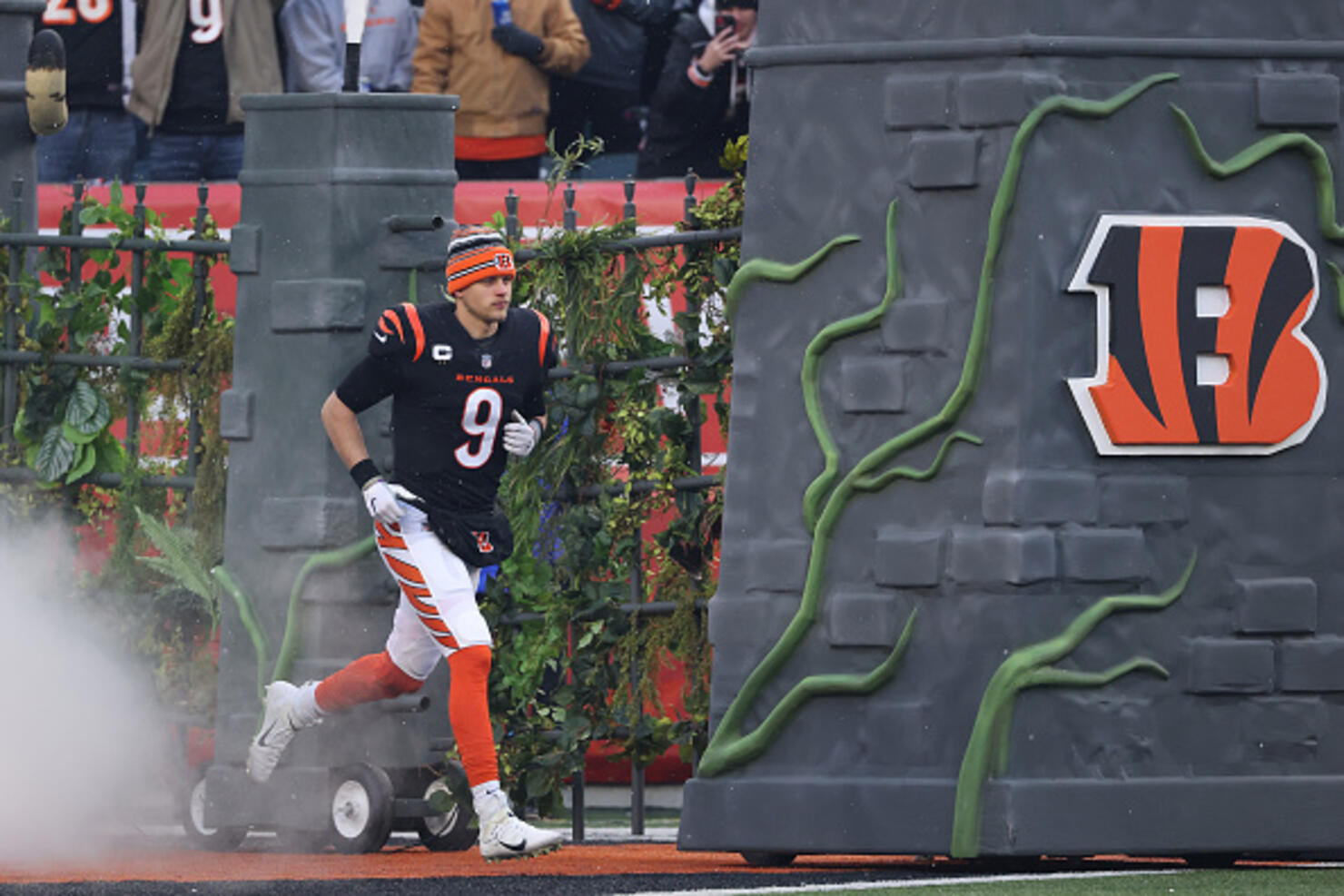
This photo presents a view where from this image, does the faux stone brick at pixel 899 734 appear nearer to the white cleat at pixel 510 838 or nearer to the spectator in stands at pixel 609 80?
the white cleat at pixel 510 838

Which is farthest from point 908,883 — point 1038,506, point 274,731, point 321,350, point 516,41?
point 516,41

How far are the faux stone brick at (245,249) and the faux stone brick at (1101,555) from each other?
331 cm

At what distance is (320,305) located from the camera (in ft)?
30.2

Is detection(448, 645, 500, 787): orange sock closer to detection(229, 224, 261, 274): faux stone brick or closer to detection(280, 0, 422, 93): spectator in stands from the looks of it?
detection(229, 224, 261, 274): faux stone brick

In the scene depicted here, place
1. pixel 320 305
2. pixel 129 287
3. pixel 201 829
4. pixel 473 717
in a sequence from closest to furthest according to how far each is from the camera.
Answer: pixel 473 717 < pixel 320 305 < pixel 201 829 < pixel 129 287

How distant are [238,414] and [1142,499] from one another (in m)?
3.41

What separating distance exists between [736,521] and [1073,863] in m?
1.37

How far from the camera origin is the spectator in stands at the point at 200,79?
13219mm

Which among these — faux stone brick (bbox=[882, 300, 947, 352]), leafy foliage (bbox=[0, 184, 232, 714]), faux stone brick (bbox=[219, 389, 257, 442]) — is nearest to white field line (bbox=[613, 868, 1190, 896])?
faux stone brick (bbox=[882, 300, 947, 352])

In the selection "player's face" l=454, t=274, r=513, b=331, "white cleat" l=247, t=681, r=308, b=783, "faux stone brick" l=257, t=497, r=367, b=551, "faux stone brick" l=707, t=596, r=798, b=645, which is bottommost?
"white cleat" l=247, t=681, r=308, b=783

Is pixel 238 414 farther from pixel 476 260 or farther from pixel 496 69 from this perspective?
pixel 496 69

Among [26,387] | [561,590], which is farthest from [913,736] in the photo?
[26,387]

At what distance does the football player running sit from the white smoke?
2.10m

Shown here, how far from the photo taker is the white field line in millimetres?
6617
